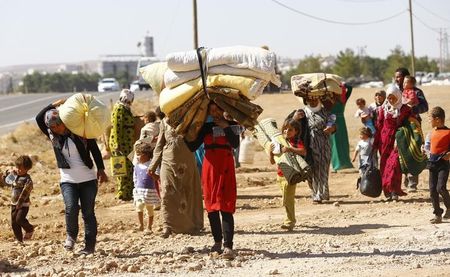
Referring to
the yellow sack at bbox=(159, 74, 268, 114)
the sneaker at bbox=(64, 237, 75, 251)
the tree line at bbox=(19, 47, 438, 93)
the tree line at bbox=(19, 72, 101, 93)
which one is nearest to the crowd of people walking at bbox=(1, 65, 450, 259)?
the sneaker at bbox=(64, 237, 75, 251)

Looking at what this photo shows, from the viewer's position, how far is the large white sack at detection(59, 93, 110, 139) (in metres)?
10.2

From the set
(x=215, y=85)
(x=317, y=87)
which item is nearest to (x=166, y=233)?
(x=215, y=85)

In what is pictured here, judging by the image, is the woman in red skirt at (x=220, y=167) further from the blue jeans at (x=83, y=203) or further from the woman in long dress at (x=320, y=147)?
the woman in long dress at (x=320, y=147)

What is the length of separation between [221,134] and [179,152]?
1980 millimetres

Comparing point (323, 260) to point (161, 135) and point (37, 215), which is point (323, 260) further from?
point (37, 215)

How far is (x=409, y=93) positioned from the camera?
46.1 feet

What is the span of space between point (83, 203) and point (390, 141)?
518 centimetres

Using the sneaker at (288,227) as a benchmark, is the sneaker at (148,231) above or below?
below

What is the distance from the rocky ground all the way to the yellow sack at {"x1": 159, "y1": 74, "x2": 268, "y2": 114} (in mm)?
1459

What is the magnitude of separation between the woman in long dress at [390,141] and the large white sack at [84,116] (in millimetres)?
4825

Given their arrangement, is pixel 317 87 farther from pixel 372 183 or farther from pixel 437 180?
pixel 437 180

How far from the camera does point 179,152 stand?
1193 centimetres

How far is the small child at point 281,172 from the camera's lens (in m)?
12.1

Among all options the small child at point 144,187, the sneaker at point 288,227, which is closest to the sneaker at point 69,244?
the small child at point 144,187
